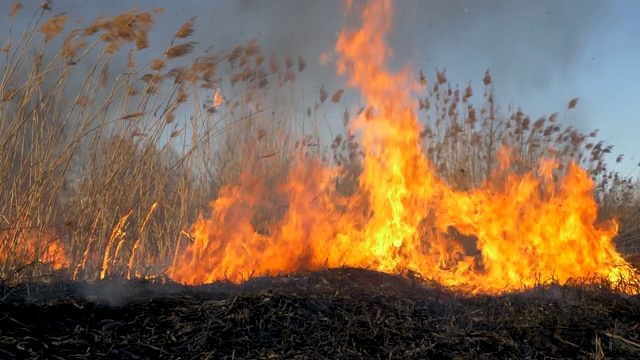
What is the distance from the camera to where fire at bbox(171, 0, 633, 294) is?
5352 mm

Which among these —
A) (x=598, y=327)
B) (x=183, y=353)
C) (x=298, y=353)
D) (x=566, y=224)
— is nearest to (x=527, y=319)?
(x=598, y=327)

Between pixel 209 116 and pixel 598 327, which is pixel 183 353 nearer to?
pixel 598 327

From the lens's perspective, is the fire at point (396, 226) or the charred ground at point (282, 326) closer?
the charred ground at point (282, 326)

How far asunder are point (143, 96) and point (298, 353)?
292 centimetres

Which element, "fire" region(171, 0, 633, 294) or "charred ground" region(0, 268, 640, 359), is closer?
"charred ground" region(0, 268, 640, 359)

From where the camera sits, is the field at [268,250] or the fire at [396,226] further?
the fire at [396,226]

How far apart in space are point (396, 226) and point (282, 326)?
286cm

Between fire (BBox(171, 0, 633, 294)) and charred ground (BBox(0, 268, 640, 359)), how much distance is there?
63.3 inches

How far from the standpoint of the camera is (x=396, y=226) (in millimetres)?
5648

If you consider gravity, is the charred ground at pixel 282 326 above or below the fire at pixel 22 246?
below

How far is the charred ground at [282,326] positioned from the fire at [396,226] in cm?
161

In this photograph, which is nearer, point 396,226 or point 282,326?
point 282,326

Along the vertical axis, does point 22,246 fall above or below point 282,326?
above

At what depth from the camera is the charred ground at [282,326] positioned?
270 centimetres
